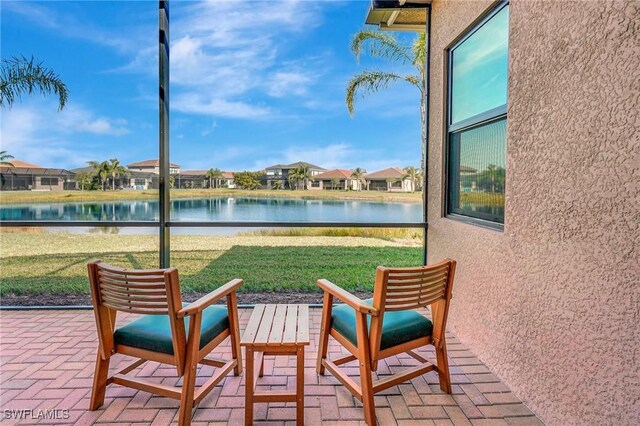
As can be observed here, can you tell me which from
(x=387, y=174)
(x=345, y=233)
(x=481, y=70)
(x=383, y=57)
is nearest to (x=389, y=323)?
(x=481, y=70)

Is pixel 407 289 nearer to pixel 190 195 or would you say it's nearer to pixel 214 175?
pixel 190 195

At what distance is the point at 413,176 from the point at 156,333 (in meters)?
3.53

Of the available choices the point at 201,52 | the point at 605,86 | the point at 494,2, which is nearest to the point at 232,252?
the point at 201,52

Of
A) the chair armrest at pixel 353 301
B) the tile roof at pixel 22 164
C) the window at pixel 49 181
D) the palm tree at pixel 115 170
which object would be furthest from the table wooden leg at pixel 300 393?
the tile roof at pixel 22 164

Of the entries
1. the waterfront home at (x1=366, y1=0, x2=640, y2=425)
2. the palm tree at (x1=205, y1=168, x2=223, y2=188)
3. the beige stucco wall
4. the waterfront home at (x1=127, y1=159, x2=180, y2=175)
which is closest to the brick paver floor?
the waterfront home at (x1=366, y1=0, x2=640, y2=425)

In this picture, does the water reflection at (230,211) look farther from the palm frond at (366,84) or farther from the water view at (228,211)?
the palm frond at (366,84)

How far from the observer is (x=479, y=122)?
9.04 ft

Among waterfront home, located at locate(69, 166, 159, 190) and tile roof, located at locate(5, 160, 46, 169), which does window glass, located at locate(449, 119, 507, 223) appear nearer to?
waterfront home, located at locate(69, 166, 159, 190)

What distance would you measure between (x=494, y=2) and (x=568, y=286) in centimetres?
198

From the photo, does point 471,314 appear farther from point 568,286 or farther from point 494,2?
point 494,2

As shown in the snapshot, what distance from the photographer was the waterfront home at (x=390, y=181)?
4414 mm

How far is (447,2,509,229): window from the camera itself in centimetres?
249

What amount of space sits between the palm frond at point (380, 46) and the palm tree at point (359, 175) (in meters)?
1.61

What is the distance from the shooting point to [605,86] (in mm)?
1494
